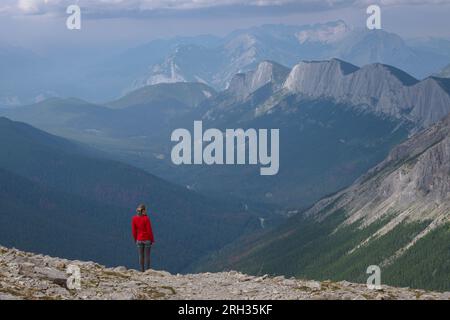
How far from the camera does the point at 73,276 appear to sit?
48938 millimetres

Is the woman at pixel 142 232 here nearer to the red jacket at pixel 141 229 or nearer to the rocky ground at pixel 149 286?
the red jacket at pixel 141 229

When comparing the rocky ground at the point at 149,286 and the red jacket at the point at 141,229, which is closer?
the rocky ground at the point at 149,286

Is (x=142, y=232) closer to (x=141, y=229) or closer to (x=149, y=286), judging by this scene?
(x=141, y=229)

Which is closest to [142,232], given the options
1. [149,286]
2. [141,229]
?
[141,229]

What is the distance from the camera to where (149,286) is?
49.5m

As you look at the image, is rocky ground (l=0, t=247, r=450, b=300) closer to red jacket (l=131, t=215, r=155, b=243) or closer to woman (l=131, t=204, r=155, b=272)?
woman (l=131, t=204, r=155, b=272)

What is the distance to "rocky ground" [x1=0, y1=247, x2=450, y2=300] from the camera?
149 ft

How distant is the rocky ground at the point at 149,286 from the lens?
4556 cm

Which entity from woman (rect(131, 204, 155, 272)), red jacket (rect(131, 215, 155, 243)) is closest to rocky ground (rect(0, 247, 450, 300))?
woman (rect(131, 204, 155, 272))

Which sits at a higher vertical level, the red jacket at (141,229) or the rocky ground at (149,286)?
the red jacket at (141,229)

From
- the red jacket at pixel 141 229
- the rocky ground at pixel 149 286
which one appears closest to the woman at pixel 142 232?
the red jacket at pixel 141 229
